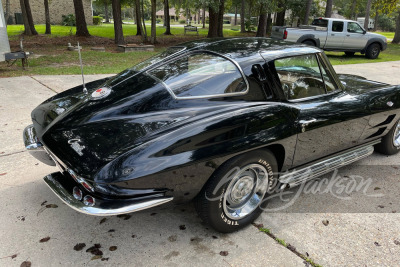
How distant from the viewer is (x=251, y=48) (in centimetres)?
297

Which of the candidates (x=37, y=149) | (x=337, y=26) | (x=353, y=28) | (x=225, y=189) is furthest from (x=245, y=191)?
(x=353, y=28)

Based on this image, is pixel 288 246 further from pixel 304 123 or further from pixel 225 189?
pixel 304 123

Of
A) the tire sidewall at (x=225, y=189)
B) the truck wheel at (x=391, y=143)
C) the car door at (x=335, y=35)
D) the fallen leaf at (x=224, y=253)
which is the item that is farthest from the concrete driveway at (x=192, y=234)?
the car door at (x=335, y=35)

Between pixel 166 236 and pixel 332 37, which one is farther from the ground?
pixel 332 37

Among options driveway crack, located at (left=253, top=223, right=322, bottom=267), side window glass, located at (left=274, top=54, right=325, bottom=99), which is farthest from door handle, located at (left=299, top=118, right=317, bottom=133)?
driveway crack, located at (left=253, top=223, right=322, bottom=267)

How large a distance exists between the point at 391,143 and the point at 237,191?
2.75 metres

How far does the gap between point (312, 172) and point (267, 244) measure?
92 centimetres

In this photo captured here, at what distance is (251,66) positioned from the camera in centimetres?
271

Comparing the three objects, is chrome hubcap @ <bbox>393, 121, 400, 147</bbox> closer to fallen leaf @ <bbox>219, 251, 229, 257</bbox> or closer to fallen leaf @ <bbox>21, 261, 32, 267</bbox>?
fallen leaf @ <bbox>219, 251, 229, 257</bbox>

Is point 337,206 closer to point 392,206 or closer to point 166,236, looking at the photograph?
point 392,206

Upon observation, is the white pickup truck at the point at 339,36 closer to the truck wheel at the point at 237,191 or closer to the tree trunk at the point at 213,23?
the tree trunk at the point at 213,23

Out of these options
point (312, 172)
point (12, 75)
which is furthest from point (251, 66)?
point (12, 75)

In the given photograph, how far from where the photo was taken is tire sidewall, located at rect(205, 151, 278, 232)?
7.72ft

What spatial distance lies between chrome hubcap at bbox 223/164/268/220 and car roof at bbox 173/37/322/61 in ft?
3.40
